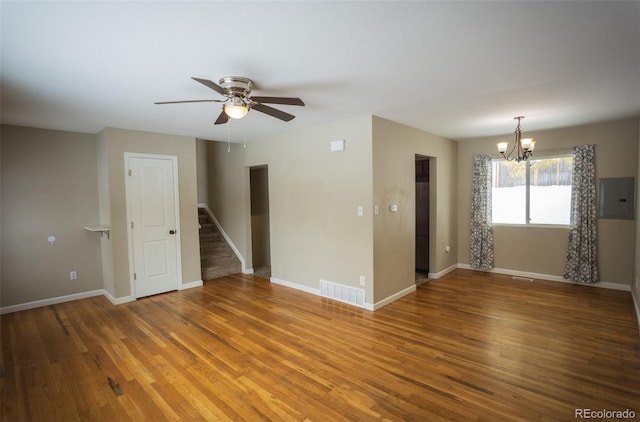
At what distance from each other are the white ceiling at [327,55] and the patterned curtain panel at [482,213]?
79.7 inches

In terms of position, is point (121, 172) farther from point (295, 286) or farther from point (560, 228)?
point (560, 228)

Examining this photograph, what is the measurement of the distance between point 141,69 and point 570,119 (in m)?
5.26

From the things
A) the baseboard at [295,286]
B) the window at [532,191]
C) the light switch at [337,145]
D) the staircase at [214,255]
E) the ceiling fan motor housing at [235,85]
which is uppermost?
the ceiling fan motor housing at [235,85]

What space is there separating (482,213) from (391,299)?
2.70m

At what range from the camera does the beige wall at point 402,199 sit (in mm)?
4133

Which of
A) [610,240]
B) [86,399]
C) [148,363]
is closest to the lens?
[86,399]

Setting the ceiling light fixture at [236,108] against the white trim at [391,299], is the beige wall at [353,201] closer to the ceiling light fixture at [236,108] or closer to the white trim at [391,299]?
the white trim at [391,299]

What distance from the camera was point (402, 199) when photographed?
460 cm

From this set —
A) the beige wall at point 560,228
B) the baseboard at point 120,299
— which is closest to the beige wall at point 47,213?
the baseboard at point 120,299

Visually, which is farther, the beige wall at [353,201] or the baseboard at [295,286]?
the baseboard at [295,286]

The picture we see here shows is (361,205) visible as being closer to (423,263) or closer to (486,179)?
(423,263)

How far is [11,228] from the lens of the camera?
13.8ft

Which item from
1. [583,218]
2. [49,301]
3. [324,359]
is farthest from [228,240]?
[583,218]

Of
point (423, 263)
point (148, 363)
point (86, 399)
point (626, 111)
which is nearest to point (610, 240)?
point (626, 111)
